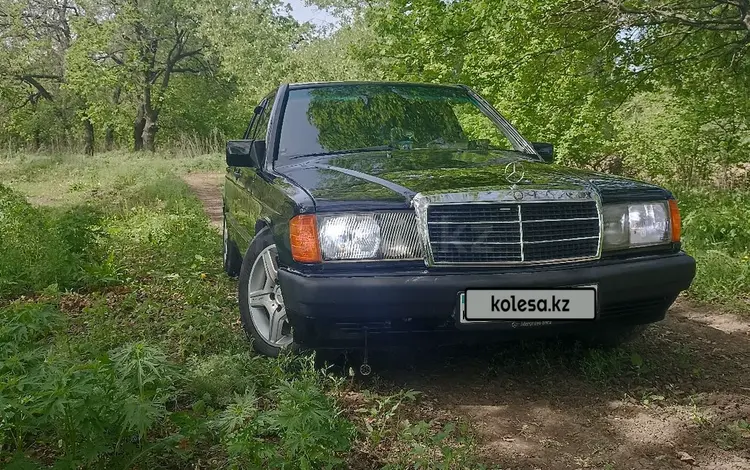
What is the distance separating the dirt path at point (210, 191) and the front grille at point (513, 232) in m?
6.61

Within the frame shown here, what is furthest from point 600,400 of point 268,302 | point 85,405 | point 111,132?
point 111,132

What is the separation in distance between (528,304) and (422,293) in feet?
1.71

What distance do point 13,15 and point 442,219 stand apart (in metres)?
32.5

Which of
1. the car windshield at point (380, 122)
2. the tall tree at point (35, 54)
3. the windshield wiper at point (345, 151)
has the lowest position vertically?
the windshield wiper at point (345, 151)

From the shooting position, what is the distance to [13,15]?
96.2ft

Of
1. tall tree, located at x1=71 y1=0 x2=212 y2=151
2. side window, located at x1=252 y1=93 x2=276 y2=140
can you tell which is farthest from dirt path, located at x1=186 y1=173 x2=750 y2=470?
tall tree, located at x1=71 y1=0 x2=212 y2=151

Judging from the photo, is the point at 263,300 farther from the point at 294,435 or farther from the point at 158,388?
the point at 294,435

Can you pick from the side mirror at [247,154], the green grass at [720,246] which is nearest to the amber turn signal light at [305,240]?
the side mirror at [247,154]

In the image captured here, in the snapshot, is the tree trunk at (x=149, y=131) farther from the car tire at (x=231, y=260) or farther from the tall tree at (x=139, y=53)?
the car tire at (x=231, y=260)

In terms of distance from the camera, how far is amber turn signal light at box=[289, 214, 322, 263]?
3.02 metres

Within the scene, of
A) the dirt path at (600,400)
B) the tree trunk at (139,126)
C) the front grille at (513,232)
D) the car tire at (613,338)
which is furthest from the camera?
the tree trunk at (139,126)

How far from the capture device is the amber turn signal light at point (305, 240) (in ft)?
9.91

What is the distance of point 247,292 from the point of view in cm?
377

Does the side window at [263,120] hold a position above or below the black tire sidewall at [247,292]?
above
